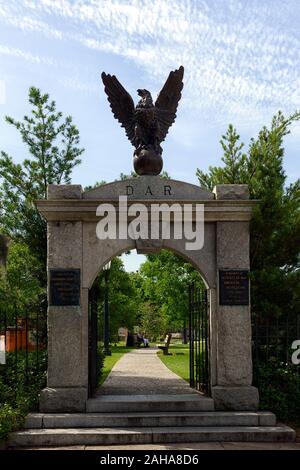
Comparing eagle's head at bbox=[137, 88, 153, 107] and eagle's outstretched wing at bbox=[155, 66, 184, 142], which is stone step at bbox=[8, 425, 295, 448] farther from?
eagle's head at bbox=[137, 88, 153, 107]

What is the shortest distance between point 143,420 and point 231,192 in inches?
164

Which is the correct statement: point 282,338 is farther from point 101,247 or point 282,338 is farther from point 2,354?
point 2,354

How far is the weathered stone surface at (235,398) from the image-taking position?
8797mm

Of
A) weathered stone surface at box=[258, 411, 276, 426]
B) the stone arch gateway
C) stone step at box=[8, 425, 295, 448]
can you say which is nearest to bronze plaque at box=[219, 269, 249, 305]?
the stone arch gateway

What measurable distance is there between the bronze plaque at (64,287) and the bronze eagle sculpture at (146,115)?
2.35 meters

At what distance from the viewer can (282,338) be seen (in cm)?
1037

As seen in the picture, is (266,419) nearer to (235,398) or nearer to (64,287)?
(235,398)

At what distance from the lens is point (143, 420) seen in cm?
823

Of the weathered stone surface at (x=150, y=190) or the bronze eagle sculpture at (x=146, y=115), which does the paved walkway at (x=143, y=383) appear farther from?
the bronze eagle sculpture at (x=146, y=115)

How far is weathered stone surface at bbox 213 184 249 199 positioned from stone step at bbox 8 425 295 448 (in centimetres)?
391

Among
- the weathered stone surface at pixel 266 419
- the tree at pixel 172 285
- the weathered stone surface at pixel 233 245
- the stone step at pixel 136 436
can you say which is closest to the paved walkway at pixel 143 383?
the weathered stone surface at pixel 266 419

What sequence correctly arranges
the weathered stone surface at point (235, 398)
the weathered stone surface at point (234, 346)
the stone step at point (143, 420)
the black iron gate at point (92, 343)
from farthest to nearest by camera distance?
the black iron gate at point (92, 343)
the weathered stone surface at point (234, 346)
the weathered stone surface at point (235, 398)
the stone step at point (143, 420)
